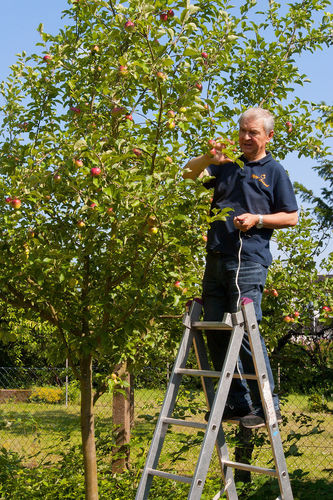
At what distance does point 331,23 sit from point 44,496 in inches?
171

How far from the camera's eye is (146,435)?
4457 millimetres

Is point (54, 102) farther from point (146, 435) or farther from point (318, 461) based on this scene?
point (318, 461)

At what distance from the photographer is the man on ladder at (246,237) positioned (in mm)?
2838

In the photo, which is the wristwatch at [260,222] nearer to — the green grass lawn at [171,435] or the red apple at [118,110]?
the red apple at [118,110]

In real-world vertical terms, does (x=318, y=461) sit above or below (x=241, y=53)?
below

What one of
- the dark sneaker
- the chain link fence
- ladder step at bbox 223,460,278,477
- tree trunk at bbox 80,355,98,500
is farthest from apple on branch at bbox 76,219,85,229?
the chain link fence

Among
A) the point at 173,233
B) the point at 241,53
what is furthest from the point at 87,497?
the point at 241,53

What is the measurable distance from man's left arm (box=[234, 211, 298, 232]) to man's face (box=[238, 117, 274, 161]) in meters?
0.36

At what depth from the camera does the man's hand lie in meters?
2.73

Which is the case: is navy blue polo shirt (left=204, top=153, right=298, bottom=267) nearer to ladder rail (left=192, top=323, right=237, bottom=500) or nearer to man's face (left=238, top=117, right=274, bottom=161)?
man's face (left=238, top=117, right=274, bottom=161)

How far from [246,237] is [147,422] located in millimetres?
2167

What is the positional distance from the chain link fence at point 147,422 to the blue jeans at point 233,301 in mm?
1426

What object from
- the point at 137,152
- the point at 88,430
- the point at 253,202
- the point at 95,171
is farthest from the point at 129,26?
the point at 88,430

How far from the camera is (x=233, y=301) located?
112 inches
